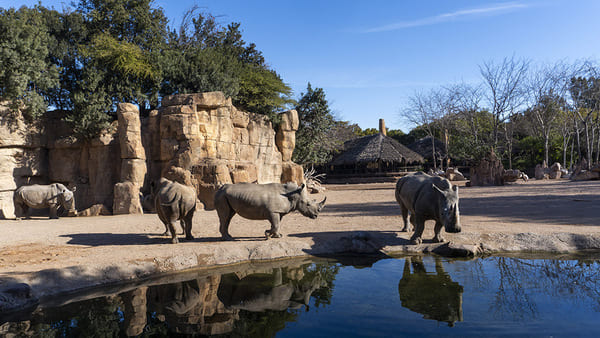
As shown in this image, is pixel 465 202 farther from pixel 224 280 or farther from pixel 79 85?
pixel 79 85

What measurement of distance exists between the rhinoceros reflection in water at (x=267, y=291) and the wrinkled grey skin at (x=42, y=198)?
10.3 meters

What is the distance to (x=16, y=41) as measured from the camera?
13.5 metres

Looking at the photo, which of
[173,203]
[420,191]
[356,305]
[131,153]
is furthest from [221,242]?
[131,153]

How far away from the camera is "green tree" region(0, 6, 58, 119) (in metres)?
13.3

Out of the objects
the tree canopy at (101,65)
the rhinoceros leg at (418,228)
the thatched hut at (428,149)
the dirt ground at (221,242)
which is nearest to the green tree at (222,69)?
the tree canopy at (101,65)

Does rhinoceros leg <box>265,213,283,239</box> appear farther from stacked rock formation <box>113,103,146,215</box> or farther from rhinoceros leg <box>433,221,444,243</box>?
stacked rock formation <box>113,103,146,215</box>

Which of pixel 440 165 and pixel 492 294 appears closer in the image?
pixel 492 294

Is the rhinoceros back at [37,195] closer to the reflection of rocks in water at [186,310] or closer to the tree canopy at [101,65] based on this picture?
the tree canopy at [101,65]

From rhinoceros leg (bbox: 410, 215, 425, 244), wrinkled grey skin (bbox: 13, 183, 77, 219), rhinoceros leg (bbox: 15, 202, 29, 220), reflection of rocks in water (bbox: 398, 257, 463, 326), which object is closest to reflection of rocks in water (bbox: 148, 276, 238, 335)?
reflection of rocks in water (bbox: 398, 257, 463, 326)

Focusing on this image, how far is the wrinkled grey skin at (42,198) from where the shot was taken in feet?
41.1

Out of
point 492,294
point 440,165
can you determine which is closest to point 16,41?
point 492,294

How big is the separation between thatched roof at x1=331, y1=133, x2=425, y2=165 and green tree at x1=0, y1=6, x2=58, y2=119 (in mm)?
23934

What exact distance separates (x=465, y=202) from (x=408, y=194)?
738cm

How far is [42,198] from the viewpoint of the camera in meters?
12.6
